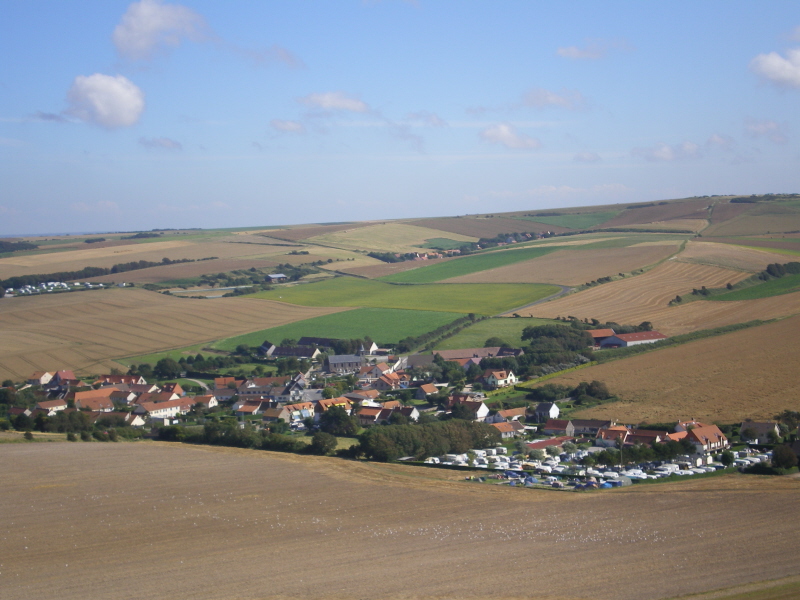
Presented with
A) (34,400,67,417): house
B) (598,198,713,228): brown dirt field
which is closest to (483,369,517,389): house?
(34,400,67,417): house

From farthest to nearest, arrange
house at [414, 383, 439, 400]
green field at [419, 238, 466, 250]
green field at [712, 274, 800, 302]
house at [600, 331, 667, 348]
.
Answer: green field at [419, 238, 466, 250] < green field at [712, 274, 800, 302] < house at [600, 331, 667, 348] < house at [414, 383, 439, 400]

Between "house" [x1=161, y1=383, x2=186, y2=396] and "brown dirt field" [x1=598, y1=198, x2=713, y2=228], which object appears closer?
"house" [x1=161, y1=383, x2=186, y2=396]

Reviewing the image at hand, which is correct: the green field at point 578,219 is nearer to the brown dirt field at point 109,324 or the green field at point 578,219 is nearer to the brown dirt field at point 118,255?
the brown dirt field at point 118,255

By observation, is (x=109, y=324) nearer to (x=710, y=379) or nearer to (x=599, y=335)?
(x=599, y=335)

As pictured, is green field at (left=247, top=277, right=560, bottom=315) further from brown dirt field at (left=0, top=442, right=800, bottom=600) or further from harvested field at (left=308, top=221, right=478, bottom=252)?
brown dirt field at (left=0, top=442, right=800, bottom=600)

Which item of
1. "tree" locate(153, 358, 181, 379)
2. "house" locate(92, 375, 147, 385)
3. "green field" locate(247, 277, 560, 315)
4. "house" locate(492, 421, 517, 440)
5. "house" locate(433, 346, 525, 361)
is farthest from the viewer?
"green field" locate(247, 277, 560, 315)

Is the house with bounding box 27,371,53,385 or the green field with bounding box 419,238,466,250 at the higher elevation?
the green field with bounding box 419,238,466,250

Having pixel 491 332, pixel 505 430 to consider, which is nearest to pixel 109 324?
pixel 491 332

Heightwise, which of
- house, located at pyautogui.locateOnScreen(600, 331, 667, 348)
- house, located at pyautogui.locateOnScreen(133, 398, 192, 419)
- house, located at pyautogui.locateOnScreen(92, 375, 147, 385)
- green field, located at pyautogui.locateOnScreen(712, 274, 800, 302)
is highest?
green field, located at pyautogui.locateOnScreen(712, 274, 800, 302)
